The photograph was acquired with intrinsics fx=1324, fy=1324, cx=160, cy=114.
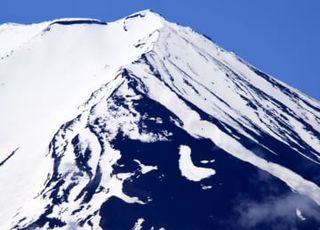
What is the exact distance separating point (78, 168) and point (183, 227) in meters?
23.0

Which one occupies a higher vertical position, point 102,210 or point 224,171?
point 224,171

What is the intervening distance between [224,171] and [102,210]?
24139 mm

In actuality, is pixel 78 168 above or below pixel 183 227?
above

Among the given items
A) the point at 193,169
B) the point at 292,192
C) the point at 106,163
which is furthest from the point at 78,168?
the point at 292,192

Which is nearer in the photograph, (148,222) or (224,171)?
(148,222)

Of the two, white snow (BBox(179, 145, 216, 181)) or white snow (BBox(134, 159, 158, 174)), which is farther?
white snow (BBox(134, 159, 158, 174))

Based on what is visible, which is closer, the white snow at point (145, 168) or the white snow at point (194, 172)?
the white snow at point (194, 172)

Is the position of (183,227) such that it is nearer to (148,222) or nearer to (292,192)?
(148,222)

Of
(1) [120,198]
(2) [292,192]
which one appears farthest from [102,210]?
(2) [292,192]

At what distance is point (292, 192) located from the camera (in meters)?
196

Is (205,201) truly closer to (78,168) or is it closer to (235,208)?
(235,208)

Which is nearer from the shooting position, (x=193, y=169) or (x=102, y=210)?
(x=102, y=210)

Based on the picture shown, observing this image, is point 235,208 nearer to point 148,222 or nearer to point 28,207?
point 148,222

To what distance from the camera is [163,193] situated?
19038cm
